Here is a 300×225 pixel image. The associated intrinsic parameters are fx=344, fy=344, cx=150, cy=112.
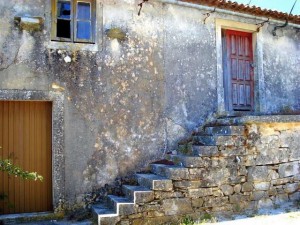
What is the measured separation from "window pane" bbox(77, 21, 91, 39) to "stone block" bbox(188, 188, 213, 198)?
332 centimetres

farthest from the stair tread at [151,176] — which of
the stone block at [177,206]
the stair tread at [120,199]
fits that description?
the stair tread at [120,199]

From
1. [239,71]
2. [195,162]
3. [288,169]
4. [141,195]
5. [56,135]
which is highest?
[239,71]

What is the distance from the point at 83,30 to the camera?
20.8ft

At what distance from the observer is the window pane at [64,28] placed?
6.21 metres

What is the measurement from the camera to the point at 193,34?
718cm

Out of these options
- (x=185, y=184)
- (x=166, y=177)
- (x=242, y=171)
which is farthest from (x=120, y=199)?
(x=242, y=171)

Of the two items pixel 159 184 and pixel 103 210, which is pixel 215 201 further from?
pixel 103 210

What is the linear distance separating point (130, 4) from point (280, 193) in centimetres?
455

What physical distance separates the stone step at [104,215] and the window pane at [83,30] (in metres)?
3.06

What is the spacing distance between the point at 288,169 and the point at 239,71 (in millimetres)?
2633

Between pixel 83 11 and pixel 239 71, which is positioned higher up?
pixel 83 11

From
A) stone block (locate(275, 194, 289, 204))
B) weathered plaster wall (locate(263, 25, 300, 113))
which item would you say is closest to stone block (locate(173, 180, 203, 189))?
stone block (locate(275, 194, 289, 204))

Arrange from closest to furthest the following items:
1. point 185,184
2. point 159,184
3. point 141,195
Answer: point 141,195 < point 159,184 < point 185,184

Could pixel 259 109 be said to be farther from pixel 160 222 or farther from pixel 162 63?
pixel 160 222
